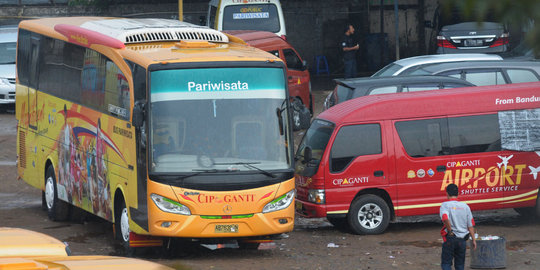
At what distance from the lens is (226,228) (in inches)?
455

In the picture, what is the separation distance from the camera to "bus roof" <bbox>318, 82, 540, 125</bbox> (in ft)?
47.8

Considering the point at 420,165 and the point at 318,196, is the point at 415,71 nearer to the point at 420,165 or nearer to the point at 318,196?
the point at 420,165

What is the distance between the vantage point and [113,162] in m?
12.9

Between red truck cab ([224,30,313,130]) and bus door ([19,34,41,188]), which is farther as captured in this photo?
red truck cab ([224,30,313,130])

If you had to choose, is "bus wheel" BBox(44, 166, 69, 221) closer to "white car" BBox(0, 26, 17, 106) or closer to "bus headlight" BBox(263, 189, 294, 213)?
"bus headlight" BBox(263, 189, 294, 213)

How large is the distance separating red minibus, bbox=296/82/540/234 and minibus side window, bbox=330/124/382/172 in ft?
0.05

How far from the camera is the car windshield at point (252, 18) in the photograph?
27594 millimetres

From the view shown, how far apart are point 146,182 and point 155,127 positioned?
2.40ft

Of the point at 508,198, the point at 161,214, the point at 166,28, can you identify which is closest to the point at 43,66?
the point at 166,28

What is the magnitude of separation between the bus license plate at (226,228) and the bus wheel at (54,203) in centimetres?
494

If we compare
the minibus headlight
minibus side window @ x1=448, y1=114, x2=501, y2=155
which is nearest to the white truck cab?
minibus side window @ x1=448, y1=114, x2=501, y2=155

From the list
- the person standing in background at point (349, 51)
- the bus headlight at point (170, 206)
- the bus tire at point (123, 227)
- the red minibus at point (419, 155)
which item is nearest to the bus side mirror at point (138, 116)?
the bus headlight at point (170, 206)

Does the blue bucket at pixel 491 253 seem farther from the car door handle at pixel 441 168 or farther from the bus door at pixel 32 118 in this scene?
the bus door at pixel 32 118

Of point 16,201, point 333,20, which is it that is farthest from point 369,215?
point 333,20
